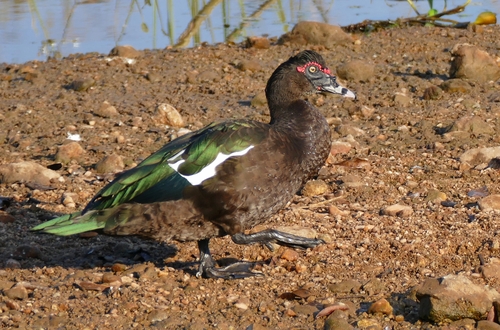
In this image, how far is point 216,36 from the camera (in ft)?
38.3

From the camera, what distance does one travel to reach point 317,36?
10477 millimetres

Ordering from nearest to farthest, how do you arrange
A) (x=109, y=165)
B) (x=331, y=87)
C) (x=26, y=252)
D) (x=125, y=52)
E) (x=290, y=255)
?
(x=290, y=255)
(x=26, y=252)
(x=331, y=87)
(x=109, y=165)
(x=125, y=52)

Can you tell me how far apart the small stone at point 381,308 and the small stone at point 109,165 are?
10.6 ft

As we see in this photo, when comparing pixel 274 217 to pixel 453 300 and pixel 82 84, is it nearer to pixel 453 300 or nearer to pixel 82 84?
pixel 453 300

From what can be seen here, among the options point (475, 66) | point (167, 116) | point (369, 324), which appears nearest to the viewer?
point (369, 324)

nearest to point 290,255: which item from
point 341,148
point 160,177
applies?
point 160,177

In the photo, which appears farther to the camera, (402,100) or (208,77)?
(208,77)

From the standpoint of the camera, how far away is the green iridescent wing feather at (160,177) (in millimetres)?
5309

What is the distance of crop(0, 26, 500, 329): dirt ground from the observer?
194 inches

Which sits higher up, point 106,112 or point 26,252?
point 26,252

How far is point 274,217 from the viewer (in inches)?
249

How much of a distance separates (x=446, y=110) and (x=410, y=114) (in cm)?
34

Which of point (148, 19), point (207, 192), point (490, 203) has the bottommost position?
point (148, 19)

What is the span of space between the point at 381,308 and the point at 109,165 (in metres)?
3.32
